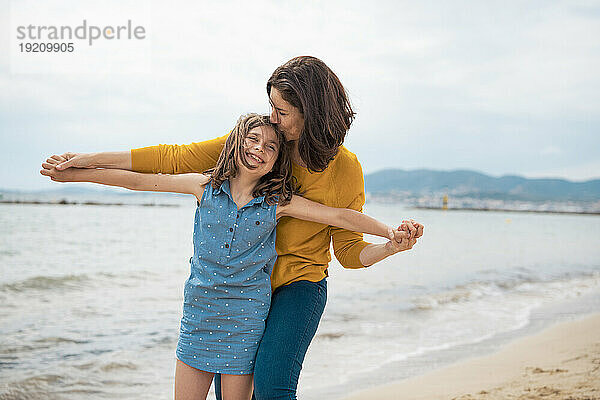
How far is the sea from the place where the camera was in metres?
5.21

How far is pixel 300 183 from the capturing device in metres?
2.86

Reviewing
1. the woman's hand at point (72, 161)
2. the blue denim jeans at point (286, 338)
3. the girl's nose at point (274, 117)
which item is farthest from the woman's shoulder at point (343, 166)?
the woman's hand at point (72, 161)

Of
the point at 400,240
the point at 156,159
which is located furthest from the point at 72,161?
the point at 400,240

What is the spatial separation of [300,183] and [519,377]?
10.2 ft

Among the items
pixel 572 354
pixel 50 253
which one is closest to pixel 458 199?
pixel 50 253

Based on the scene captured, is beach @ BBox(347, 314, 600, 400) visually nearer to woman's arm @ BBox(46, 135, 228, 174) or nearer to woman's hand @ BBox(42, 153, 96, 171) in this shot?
woman's arm @ BBox(46, 135, 228, 174)

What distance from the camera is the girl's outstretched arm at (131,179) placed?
2.71 metres

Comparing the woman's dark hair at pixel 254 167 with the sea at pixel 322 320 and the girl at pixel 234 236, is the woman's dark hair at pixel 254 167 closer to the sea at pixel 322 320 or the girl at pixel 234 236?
the girl at pixel 234 236

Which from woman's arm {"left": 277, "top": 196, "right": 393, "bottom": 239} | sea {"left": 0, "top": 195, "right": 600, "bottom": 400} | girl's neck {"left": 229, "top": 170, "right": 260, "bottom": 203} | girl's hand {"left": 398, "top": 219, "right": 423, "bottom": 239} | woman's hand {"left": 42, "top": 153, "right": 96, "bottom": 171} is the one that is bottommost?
sea {"left": 0, "top": 195, "right": 600, "bottom": 400}

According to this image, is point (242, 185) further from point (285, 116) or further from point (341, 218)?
point (341, 218)

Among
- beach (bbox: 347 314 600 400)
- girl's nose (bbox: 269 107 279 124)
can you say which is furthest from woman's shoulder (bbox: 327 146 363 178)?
beach (bbox: 347 314 600 400)

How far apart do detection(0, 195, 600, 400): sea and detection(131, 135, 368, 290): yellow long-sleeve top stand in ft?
7.36

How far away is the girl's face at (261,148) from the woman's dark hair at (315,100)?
13cm

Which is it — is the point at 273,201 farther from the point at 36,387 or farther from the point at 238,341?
the point at 36,387
